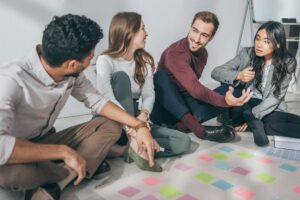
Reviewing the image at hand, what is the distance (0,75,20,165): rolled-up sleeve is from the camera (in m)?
0.99

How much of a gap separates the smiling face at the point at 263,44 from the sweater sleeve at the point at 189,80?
438mm

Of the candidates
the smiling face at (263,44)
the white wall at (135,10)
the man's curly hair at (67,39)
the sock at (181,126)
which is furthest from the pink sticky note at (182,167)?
the white wall at (135,10)

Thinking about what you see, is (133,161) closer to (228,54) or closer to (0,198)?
(0,198)

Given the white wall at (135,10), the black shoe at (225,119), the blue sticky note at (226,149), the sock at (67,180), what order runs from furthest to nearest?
1. the black shoe at (225,119)
2. the white wall at (135,10)
3. the blue sticky note at (226,149)
4. the sock at (67,180)

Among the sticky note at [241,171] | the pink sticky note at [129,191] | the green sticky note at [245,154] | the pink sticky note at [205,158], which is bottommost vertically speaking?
the green sticky note at [245,154]

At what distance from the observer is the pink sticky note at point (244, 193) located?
1.33 m

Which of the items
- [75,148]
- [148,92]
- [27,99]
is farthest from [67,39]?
[148,92]

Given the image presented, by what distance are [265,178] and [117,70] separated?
91 centimetres

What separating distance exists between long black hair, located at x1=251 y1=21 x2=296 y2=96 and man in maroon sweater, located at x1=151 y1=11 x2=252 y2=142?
298 millimetres

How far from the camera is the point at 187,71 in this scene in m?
1.84

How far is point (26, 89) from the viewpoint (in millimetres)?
1108

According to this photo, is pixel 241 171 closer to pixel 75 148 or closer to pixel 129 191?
pixel 129 191

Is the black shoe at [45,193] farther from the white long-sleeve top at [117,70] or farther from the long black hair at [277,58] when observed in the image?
the long black hair at [277,58]

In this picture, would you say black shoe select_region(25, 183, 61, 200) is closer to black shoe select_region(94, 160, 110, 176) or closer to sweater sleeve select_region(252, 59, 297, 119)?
black shoe select_region(94, 160, 110, 176)
